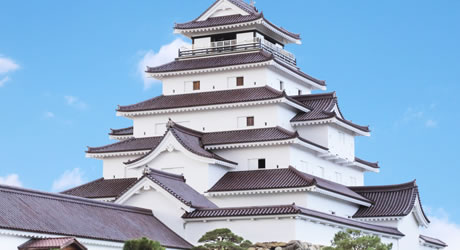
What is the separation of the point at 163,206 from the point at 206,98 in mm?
11464

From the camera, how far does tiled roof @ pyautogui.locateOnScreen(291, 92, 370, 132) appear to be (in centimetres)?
5809

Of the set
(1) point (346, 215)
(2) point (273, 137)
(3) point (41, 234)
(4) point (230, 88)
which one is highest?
(4) point (230, 88)

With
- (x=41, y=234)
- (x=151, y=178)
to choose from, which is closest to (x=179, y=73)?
(x=151, y=178)

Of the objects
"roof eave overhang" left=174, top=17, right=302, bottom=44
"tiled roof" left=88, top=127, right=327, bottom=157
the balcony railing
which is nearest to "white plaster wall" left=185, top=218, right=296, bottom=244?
"tiled roof" left=88, top=127, right=327, bottom=157

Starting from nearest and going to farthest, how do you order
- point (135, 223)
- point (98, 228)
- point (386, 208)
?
1. point (98, 228)
2. point (135, 223)
3. point (386, 208)

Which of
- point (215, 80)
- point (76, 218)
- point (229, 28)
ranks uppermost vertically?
point (229, 28)

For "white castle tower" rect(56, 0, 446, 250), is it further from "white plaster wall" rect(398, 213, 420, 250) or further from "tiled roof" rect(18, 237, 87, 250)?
"tiled roof" rect(18, 237, 87, 250)

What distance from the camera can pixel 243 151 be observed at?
5509 cm

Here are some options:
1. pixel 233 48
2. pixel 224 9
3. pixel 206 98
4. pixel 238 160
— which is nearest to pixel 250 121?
pixel 238 160

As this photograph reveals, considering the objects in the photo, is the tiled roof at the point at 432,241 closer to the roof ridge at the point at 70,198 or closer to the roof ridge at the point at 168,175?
the roof ridge at the point at 168,175

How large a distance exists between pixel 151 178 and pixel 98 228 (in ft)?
24.1

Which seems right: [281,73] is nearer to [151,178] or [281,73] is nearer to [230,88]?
[230,88]

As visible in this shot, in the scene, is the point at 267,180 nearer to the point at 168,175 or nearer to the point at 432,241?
the point at 168,175

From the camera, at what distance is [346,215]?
187 ft
